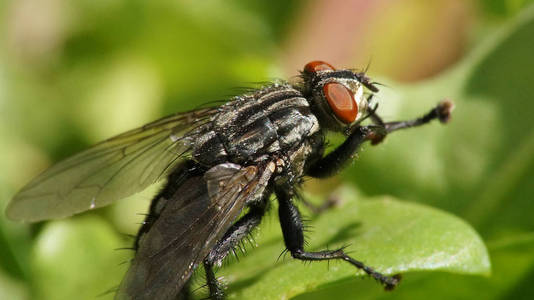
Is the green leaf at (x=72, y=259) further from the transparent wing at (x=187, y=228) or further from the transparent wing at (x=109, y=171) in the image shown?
the transparent wing at (x=187, y=228)

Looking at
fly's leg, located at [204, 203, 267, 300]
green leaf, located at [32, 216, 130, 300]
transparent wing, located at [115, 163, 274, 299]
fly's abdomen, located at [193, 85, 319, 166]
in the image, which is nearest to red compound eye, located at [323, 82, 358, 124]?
fly's abdomen, located at [193, 85, 319, 166]

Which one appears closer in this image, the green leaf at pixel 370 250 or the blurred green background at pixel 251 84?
the green leaf at pixel 370 250

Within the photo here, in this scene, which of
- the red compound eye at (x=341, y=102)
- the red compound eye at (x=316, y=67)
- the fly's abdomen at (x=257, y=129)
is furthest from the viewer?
the red compound eye at (x=316, y=67)

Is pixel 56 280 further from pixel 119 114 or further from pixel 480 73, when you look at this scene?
pixel 480 73

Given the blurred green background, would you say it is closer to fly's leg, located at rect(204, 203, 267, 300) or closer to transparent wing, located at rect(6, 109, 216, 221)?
fly's leg, located at rect(204, 203, 267, 300)

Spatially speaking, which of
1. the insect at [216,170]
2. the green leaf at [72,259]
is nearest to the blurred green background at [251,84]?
the green leaf at [72,259]

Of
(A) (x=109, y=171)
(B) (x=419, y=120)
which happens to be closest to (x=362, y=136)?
(B) (x=419, y=120)
